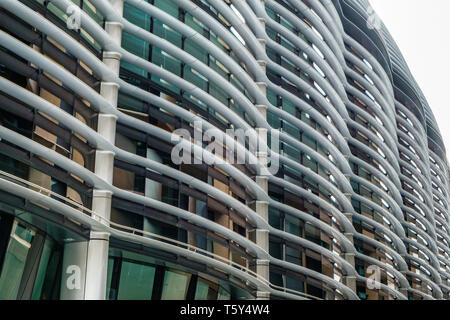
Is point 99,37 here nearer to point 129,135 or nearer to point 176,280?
point 129,135

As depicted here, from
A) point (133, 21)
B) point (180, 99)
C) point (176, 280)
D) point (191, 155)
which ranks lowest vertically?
point (176, 280)

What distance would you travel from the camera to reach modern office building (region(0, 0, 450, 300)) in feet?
72.1

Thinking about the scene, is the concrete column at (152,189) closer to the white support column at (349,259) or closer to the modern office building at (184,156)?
the modern office building at (184,156)

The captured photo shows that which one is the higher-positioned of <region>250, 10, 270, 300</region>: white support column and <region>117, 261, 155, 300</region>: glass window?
<region>250, 10, 270, 300</region>: white support column

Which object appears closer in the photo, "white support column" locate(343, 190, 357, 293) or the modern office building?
the modern office building

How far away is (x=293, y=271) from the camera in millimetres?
36188

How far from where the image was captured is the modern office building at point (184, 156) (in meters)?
22.0

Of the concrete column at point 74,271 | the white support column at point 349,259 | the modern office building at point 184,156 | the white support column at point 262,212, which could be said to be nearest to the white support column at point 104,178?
the modern office building at point 184,156

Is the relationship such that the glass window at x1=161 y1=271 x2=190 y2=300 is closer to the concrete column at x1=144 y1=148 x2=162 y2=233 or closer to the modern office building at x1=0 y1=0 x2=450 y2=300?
the modern office building at x1=0 y1=0 x2=450 y2=300

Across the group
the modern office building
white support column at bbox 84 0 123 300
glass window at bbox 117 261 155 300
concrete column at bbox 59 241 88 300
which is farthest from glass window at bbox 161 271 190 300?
concrete column at bbox 59 241 88 300

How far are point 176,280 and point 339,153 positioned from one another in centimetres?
2064

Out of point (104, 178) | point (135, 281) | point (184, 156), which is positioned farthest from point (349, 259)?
point (104, 178)

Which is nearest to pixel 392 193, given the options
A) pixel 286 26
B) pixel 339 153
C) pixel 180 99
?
pixel 339 153

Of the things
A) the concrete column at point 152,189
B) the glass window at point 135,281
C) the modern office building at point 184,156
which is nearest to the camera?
the modern office building at point 184,156
